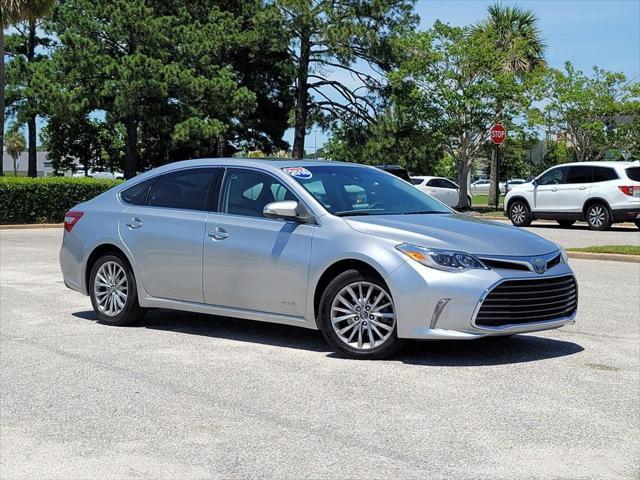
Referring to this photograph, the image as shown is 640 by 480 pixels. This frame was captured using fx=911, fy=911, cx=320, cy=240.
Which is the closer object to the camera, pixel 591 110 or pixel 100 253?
pixel 100 253

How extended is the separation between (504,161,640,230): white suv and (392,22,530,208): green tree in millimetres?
11336

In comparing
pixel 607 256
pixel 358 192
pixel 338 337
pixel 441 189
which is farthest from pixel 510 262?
pixel 441 189

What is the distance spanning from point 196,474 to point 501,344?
392cm

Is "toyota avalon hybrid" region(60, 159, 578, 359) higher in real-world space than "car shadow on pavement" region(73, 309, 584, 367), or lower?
higher

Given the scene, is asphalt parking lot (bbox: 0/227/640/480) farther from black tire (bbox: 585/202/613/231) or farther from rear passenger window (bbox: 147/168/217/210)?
black tire (bbox: 585/202/613/231)

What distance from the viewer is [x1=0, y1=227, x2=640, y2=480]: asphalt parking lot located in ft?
15.3

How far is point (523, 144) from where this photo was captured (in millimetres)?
39688

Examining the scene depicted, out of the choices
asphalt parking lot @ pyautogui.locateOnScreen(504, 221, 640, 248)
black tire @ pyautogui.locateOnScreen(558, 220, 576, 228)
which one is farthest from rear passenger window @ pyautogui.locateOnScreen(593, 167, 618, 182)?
black tire @ pyautogui.locateOnScreen(558, 220, 576, 228)

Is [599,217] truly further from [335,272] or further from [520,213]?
[335,272]

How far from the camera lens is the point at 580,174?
24562 mm

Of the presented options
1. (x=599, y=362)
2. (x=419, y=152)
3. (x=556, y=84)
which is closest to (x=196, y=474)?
(x=599, y=362)

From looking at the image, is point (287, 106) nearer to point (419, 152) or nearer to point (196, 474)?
point (419, 152)

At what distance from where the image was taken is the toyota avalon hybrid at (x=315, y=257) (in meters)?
6.76

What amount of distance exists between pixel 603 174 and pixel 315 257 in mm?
18563
